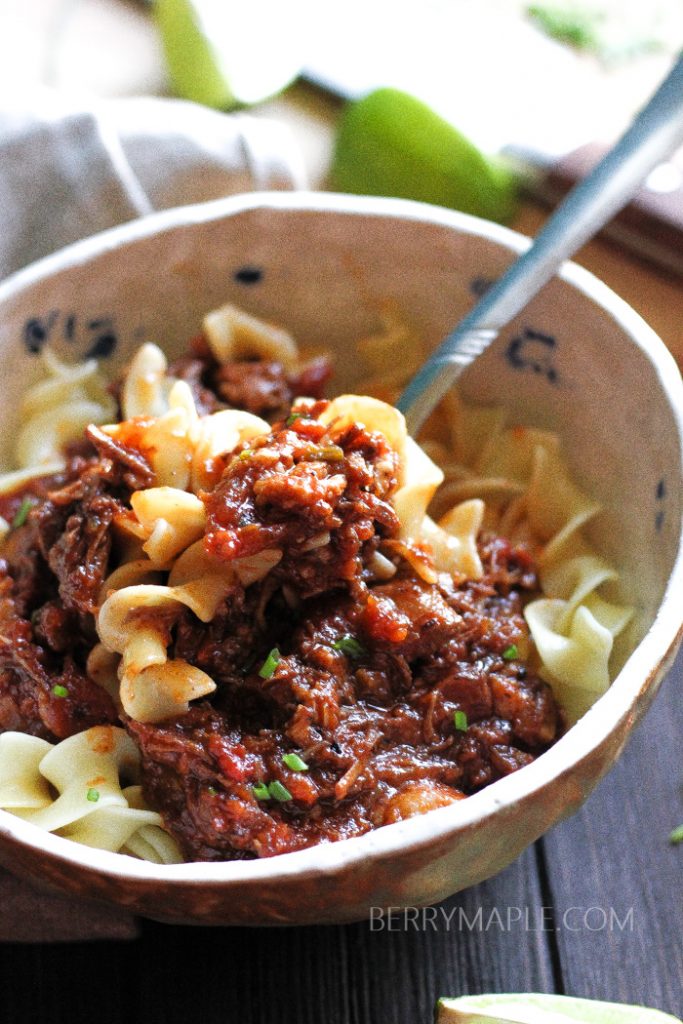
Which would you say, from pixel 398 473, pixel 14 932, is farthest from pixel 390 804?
pixel 14 932

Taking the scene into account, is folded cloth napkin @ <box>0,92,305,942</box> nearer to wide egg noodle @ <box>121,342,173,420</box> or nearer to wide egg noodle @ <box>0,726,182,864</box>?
wide egg noodle @ <box>121,342,173,420</box>

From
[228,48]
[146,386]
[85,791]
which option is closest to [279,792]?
[85,791]

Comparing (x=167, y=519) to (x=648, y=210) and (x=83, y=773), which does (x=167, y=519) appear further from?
(x=648, y=210)

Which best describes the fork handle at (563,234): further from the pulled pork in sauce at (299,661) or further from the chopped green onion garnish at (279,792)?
the chopped green onion garnish at (279,792)

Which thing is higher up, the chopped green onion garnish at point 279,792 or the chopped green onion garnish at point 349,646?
the chopped green onion garnish at point 349,646

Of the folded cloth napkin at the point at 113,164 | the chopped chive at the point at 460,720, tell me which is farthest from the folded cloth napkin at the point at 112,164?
the chopped chive at the point at 460,720

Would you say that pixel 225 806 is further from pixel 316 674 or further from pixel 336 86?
pixel 336 86
